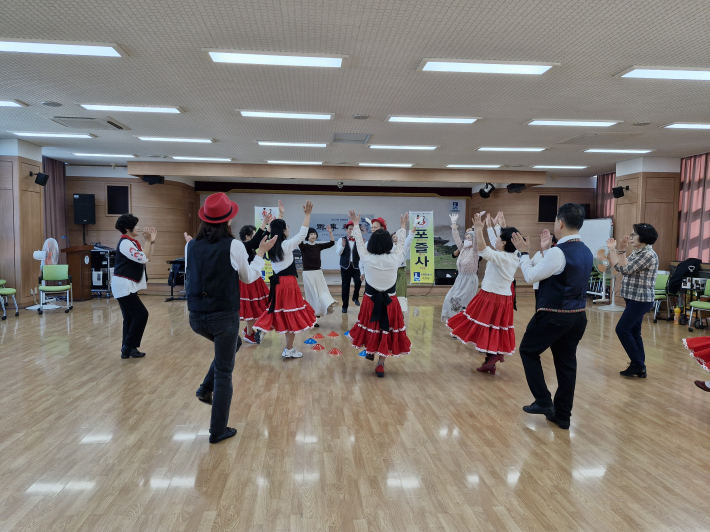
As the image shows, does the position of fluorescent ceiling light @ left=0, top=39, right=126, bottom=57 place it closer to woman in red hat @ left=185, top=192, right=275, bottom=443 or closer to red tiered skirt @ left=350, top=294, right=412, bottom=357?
woman in red hat @ left=185, top=192, right=275, bottom=443

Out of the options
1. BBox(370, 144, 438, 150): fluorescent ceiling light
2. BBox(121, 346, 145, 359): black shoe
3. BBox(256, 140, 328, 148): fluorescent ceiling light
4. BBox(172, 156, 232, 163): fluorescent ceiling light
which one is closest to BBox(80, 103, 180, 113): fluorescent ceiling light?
BBox(256, 140, 328, 148): fluorescent ceiling light

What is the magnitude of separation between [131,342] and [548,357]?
16.4 ft

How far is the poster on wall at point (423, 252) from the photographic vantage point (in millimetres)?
10516

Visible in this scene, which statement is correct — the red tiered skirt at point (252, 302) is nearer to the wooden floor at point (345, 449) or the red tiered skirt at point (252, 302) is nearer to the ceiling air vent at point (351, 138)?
the wooden floor at point (345, 449)

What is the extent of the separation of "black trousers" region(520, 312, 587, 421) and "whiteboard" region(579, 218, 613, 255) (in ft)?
27.1

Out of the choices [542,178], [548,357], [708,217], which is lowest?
[548,357]

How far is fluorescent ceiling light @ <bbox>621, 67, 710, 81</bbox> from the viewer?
4.33 metres

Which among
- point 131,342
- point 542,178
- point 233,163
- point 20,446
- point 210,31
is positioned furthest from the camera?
point 542,178

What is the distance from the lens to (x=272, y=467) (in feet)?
9.04

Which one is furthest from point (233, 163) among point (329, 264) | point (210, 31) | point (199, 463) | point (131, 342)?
point (199, 463)

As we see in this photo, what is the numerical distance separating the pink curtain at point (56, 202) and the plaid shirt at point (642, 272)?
11.2 m

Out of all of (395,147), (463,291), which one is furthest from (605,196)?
(463,291)

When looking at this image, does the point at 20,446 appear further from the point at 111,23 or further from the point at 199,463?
the point at 111,23

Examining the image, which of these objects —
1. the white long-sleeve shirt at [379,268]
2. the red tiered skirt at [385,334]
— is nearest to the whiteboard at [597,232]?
the red tiered skirt at [385,334]
